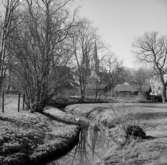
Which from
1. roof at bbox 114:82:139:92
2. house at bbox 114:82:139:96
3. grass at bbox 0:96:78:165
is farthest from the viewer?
roof at bbox 114:82:139:92

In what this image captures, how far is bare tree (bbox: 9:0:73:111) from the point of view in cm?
1678

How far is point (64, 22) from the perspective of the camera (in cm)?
1798

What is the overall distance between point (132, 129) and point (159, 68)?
31.9m

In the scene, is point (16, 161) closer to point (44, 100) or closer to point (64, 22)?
point (44, 100)

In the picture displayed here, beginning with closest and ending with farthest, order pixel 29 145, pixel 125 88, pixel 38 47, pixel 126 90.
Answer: pixel 29 145 < pixel 38 47 < pixel 126 90 < pixel 125 88

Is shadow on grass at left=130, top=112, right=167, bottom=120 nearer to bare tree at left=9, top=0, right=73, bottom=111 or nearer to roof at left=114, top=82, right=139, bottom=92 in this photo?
bare tree at left=9, top=0, right=73, bottom=111

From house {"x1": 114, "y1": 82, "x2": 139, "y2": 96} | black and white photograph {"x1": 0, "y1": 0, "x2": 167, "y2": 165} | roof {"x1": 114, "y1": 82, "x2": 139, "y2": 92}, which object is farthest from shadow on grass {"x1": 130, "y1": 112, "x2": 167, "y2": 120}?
roof {"x1": 114, "y1": 82, "x2": 139, "y2": 92}

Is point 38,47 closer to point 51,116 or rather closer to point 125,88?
point 51,116

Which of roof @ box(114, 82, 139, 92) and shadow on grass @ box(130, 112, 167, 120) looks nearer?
shadow on grass @ box(130, 112, 167, 120)

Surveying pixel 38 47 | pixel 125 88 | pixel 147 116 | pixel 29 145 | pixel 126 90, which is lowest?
pixel 29 145

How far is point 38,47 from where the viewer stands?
17344 millimetres

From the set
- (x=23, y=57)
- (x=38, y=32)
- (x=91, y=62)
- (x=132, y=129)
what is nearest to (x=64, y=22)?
(x=38, y=32)

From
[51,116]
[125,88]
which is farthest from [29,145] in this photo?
[125,88]

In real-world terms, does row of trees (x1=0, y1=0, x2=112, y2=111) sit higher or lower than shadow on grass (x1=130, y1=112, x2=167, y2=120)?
higher
